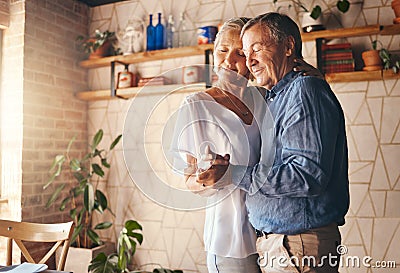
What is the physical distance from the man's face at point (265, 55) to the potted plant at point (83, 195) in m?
2.20

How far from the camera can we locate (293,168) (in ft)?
3.32

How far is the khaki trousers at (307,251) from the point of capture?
1062 mm

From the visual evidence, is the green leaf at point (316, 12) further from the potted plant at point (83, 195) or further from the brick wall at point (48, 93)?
the brick wall at point (48, 93)

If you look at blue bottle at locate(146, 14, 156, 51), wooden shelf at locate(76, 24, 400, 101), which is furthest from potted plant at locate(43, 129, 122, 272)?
blue bottle at locate(146, 14, 156, 51)

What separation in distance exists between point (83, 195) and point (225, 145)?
7.23 feet

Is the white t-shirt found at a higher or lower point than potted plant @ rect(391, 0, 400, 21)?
lower

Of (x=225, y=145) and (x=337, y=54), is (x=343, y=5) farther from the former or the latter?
(x=225, y=145)

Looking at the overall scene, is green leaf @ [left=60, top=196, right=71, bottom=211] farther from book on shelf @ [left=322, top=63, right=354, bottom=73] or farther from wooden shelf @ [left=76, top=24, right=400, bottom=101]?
book on shelf @ [left=322, top=63, right=354, bottom=73]

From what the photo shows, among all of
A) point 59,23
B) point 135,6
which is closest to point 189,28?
point 135,6

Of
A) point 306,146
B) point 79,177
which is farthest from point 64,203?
point 306,146

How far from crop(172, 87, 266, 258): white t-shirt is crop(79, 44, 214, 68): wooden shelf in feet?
5.95

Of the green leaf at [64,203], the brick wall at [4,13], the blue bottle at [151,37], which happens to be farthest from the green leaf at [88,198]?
the brick wall at [4,13]

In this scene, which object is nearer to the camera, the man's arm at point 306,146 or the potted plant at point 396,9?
the man's arm at point 306,146

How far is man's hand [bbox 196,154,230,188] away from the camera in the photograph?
1.09 metres
